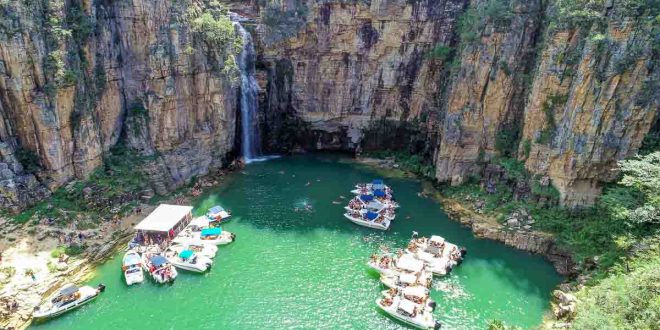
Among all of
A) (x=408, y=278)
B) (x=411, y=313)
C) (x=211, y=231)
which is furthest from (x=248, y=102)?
(x=411, y=313)

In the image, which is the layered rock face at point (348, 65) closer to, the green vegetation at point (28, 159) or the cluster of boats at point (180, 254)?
the cluster of boats at point (180, 254)

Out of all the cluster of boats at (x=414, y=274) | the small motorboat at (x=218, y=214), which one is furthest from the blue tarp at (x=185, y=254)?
the cluster of boats at (x=414, y=274)

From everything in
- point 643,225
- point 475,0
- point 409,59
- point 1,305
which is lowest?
point 1,305

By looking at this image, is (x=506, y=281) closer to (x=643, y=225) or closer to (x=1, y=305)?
(x=643, y=225)

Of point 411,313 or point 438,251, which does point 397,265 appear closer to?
point 438,251

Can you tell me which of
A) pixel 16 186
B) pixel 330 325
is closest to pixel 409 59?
pixel 330 325
